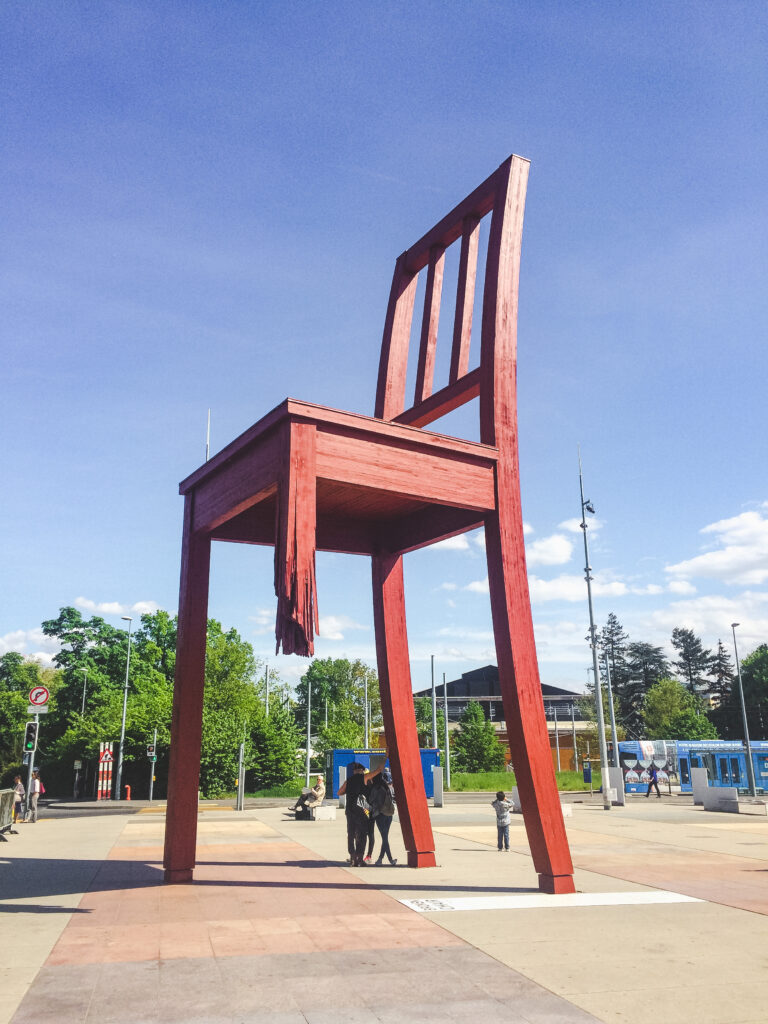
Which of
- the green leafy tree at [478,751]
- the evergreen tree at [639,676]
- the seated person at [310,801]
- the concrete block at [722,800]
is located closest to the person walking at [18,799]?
the seated person at [310,801]

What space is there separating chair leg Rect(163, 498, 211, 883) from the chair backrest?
3.65 m

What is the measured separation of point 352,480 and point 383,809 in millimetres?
6002

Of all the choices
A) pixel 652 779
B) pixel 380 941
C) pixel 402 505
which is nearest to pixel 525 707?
pixel 402 505

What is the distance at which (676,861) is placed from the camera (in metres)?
13.3

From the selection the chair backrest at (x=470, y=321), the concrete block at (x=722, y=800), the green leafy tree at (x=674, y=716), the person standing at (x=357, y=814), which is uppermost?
the chair backrest at (x=470, y=321)

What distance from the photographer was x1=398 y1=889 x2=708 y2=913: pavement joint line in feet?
28.3

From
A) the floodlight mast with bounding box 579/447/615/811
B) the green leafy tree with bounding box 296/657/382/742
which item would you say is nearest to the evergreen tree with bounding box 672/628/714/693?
the green leafy tree with bounding box 296/657/382/742

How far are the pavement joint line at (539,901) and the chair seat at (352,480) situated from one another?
447 centimetres

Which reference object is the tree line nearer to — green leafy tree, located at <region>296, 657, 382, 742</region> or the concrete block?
green leafy tree, located at <region>296, 657, 382, 742</region>

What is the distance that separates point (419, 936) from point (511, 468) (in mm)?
5647

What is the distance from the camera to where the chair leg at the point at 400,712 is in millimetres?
11594

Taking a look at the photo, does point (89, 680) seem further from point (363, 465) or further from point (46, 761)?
point (363, 465)

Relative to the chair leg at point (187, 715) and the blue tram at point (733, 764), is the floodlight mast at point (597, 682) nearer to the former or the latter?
the blue tram at point (733, 764)

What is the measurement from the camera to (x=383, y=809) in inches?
484
